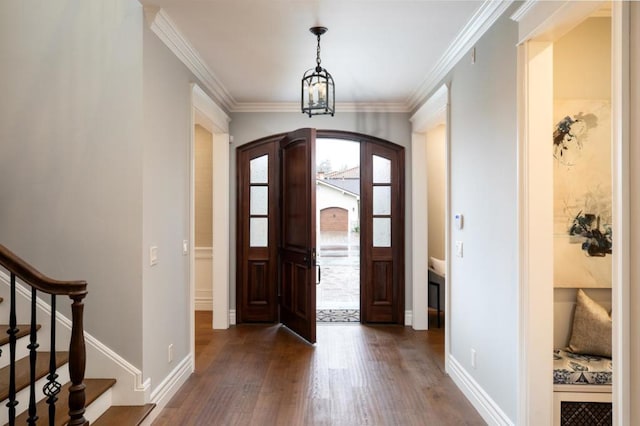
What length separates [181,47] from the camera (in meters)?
3.44

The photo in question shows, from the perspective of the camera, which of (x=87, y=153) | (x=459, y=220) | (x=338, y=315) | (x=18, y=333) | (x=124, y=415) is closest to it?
(x=18, y=333)

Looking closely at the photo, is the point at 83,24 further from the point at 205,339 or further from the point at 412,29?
the point at 205,339

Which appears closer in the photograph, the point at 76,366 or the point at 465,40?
the point at 76,366

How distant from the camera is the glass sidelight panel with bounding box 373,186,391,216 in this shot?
5594mm

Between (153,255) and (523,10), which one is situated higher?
(523,10)

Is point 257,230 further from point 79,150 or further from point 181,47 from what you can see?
point 79,150

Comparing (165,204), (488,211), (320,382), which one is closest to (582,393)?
(488,211)

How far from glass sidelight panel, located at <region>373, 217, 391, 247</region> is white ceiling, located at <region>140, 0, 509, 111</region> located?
1.63 meters

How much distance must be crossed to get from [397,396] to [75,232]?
2.59 m

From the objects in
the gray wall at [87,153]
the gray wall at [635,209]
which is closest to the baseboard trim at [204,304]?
the gray wall at [87,153]

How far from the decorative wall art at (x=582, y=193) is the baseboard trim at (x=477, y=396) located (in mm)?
901

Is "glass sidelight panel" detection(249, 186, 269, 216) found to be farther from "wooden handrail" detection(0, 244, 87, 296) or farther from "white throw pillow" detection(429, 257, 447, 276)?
"wooden handrail" detection(0, 244, 87, 296)

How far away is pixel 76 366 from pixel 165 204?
4.48ft

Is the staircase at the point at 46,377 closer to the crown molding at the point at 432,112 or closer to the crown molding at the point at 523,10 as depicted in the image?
the crown molding at the point at 523,10
